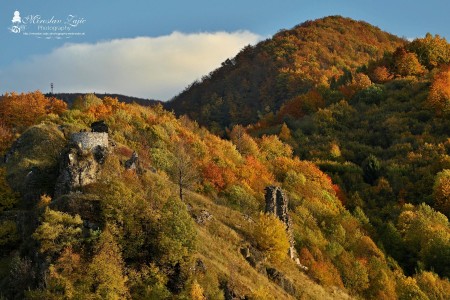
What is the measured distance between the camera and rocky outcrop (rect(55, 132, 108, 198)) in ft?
169

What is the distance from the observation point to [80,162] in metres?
52.2

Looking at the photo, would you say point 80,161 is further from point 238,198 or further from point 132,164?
point 238,198

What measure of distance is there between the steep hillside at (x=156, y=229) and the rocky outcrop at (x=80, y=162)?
0.37ft

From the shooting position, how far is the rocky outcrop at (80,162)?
51.6 meters

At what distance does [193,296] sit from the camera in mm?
43406

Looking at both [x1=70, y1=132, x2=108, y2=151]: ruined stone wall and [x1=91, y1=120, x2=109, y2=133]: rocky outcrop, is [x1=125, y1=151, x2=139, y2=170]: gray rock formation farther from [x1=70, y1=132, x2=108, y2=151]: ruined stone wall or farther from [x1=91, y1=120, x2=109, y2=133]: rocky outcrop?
[x1=91, y1=120, x2=109, y2=133]: rocky outcrop

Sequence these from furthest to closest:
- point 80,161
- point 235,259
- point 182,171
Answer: point 182,171
point 235,259
point 80,161

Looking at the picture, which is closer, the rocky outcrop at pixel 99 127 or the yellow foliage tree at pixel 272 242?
the yellow foliage tree at pixel 272 242

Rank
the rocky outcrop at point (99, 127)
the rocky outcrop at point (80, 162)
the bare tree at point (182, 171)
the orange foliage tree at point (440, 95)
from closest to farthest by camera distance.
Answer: the rocky outcrop at point (80, 162)
the rocky outcrop at point (99, 127)
the bare tree at point (182, 171)
the orange foliage tree at point (440, 95)

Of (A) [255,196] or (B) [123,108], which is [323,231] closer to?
(A) [255,196]

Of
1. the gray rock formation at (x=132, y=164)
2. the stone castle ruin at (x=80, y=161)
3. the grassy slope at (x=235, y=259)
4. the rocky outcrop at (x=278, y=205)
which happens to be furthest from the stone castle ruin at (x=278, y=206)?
the stone castle ruin at (x=80, y=161)

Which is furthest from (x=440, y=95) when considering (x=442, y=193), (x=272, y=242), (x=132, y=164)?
(x=132, y=164)

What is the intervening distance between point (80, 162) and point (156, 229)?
10962 millimetres

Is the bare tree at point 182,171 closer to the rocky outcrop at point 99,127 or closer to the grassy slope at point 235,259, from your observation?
the grassy slope at point 235,259
